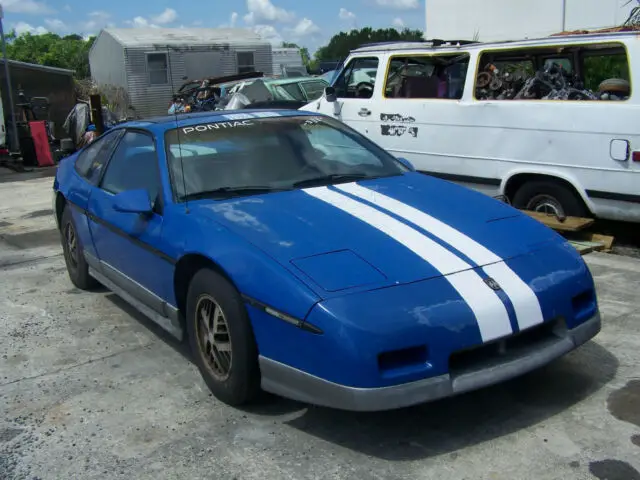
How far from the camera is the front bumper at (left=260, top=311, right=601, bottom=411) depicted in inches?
107

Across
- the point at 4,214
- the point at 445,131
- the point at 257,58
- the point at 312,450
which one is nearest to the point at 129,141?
the point at 312,450

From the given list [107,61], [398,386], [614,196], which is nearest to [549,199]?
[614,196]

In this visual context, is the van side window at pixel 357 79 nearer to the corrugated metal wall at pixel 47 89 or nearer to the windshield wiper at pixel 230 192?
the windshield wiper at pixel 230 192

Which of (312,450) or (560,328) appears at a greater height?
(560,328)

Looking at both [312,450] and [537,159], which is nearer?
[312,450]

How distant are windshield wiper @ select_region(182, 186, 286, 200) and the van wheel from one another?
10.7 ft

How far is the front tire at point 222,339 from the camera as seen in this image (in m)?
3.14

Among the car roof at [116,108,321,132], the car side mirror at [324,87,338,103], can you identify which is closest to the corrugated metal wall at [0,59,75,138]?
the car side mirror at [324,87,338,103]

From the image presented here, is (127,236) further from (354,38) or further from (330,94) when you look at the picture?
(354,38)

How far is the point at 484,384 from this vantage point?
284cm

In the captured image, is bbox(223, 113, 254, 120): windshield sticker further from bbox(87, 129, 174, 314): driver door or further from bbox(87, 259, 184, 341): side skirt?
bbox(87, 259, 184, 341): side skirt

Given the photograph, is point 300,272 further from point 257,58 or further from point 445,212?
point 257,58

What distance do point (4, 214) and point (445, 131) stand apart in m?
6.17

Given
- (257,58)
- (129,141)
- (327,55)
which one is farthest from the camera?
(327,55)
